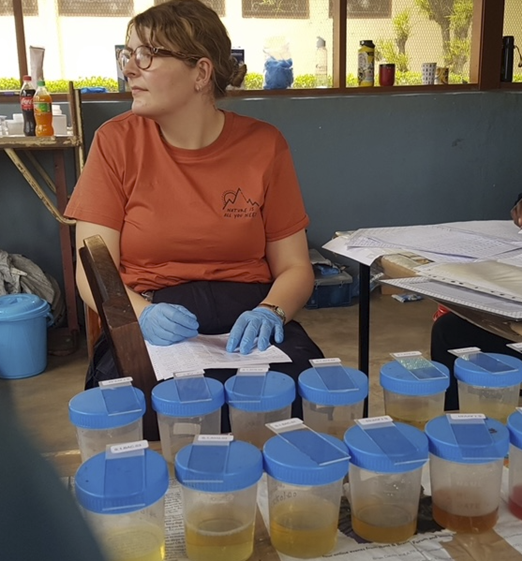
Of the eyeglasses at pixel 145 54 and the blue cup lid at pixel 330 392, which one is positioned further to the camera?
the eyeglasses at pixel 145 54

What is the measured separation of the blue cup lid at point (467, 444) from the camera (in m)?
0.78

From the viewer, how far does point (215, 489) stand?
73cm

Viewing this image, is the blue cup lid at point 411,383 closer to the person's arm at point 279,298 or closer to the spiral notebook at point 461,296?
the spiral notebook at point 461,296

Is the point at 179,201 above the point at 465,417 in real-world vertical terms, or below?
above

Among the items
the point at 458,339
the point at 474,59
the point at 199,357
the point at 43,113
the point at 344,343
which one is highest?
the point at 474,59

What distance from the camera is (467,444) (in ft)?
2.59

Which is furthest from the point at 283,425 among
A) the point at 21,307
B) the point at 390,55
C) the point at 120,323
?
the point at 390,55

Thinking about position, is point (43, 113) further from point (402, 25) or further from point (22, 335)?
point (402, 25)

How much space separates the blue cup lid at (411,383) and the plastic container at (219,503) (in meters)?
0.28

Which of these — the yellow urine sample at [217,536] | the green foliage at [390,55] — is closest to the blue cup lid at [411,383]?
the yellow urine sample at [217,536]

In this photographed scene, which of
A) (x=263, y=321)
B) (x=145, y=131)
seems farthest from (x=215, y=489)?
→ (x=145, y=131)

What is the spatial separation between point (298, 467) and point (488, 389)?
1.32 feet

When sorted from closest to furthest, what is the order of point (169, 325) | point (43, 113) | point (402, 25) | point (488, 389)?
point (488, 389), point (169, 325), point (43, 113), point (402, 25)

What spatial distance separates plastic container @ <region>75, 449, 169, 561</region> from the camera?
2.23 ft
